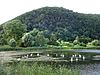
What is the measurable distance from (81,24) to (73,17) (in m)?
7.59

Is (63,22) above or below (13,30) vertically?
above

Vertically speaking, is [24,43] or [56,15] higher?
[56,15]

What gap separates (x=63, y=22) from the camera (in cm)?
13075

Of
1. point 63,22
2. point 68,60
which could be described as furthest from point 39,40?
point 63,22

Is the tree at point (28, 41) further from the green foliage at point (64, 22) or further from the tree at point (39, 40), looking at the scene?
the green foliage at point (64, 22)

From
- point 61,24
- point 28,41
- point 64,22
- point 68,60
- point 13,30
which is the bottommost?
point 68,60

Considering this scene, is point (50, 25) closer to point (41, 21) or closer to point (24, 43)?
point (41, 21)

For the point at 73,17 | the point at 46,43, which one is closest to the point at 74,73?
the point at 46,43

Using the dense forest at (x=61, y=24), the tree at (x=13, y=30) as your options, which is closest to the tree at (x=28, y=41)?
the tree at (x=13, y=30)

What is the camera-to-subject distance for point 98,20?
13075 cm

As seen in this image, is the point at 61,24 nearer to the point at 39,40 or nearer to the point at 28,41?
the point at 39,40

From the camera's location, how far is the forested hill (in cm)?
11625

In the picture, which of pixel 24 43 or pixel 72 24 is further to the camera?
pixel 72 24

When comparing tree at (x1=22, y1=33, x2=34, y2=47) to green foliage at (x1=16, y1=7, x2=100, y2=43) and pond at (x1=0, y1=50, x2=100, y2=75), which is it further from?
green foliage at (x1=16, y1=7, x2=100, y2=43)
